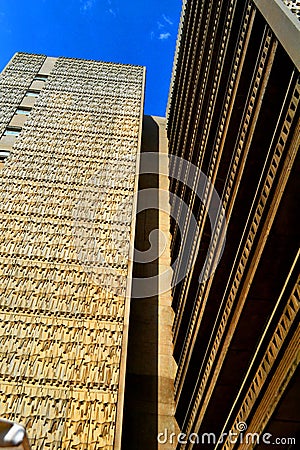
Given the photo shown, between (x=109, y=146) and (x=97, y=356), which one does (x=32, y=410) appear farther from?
(x=109, y=146)

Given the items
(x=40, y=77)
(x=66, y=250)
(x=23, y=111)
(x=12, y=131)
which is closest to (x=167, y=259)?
(x=66, y=250)

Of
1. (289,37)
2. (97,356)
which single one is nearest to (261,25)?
(289,37)

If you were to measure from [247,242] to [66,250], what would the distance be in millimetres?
12455

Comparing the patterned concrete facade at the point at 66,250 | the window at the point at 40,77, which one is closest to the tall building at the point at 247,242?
the patterned concrete facade at the point at 66,250

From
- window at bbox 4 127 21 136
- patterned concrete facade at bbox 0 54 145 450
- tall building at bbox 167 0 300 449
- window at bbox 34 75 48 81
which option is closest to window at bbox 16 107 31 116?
patterned concrete facade at bbox 0 54 145 450

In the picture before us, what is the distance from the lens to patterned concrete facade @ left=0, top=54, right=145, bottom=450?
46.0 feet

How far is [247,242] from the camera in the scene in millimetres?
9094

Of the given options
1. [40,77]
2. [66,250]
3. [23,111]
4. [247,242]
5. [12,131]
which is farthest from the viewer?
[40,77]

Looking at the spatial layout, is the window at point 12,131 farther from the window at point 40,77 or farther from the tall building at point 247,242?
the tall building at point 247,242

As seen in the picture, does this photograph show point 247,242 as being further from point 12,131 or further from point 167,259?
point 12,131

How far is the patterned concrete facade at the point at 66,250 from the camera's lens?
14031 millimetres

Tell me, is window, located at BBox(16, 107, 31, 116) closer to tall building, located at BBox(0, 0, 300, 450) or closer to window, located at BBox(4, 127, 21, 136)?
tall building, located at BBox(0, 0, 300, 450)

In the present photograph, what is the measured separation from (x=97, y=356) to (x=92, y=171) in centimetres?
1255

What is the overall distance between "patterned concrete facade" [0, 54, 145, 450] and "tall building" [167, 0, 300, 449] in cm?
311
